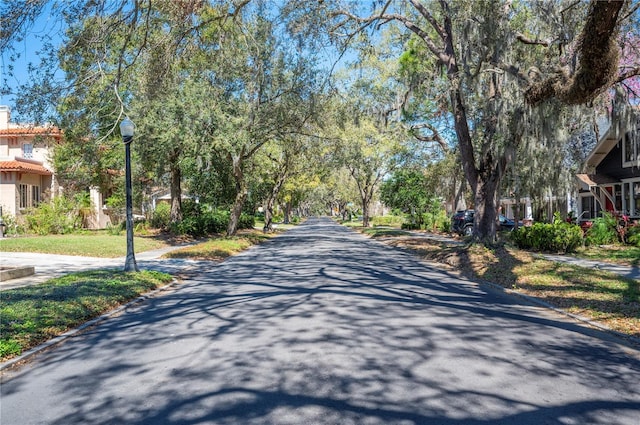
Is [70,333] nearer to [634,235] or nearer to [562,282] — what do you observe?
[562,282]

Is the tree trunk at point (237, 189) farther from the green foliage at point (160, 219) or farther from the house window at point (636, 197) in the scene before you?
the house window at point (636, 197)

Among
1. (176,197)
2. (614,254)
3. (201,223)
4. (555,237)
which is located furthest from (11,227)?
(614,254)

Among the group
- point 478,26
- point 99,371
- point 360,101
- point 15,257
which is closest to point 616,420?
point 99,371

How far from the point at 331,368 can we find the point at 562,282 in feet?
26.5

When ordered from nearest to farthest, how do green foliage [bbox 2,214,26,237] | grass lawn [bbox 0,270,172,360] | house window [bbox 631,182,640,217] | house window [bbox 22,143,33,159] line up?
grass lawn [bbox 0,270,172,360], house window [bbox 631,182,640,217], green foliage [bbox 2,214,26,237], house window [bbox 22,143,33,159]

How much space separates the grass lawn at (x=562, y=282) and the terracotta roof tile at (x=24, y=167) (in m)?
25.8

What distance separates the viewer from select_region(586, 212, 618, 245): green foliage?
20.8 meters

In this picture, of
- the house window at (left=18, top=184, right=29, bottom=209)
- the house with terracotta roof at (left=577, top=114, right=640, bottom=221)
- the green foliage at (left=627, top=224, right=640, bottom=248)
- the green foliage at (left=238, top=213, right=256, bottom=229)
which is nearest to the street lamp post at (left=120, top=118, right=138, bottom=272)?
the green foliage at (left=627, top=224, right=640, bottom=248)

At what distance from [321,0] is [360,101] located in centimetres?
1121

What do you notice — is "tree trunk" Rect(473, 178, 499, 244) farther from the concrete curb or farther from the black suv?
the black suv

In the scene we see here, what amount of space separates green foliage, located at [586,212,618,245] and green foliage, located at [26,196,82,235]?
85.7 feet

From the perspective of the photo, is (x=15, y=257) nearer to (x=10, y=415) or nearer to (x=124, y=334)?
(x=124, y=334)

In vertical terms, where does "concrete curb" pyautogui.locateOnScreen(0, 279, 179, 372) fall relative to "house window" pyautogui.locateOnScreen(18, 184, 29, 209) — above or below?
below

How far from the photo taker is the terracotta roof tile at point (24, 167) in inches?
1171
